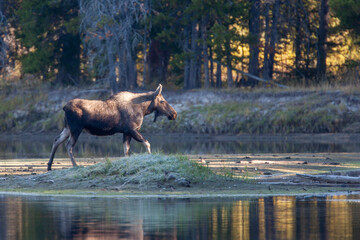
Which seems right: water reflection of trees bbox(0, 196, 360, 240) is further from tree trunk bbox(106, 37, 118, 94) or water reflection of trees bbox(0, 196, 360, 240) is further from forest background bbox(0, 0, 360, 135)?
tree trunk bbox(106, 37, 118, 94)

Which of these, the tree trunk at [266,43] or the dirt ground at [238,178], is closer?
the dirt ground at [238,178]

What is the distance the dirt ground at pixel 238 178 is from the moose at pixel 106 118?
140 centimetres

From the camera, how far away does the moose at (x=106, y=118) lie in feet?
68.0

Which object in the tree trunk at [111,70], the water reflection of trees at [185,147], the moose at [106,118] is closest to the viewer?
the moose at [106,118]

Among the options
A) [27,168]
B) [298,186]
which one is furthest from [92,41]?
[298,186]

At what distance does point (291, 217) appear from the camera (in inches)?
500

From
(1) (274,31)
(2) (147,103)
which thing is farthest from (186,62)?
(2) (147,103)

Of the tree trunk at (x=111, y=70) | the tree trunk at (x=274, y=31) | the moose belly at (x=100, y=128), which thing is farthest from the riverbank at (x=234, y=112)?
the moose belly at (x=100, y=128)

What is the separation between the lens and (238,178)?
58.7ft

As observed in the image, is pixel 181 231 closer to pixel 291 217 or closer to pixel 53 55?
pixel 291 217

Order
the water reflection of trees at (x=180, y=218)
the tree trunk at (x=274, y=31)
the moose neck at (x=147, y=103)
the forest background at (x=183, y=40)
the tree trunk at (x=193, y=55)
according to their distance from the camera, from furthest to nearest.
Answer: the tree trunk at (x=274, y=31), the tree trunk at (x=193, y=55), the forest background at (x=183, y=40), the moose neck at (x=147, y=103), the water reflection of trees at (x=180, y=218)

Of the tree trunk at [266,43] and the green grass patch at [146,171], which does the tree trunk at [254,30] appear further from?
the green grass patch at [146,171]

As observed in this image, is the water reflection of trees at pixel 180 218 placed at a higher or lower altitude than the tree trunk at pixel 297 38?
lower

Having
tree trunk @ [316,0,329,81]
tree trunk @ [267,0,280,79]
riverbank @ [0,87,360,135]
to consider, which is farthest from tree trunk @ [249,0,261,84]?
tree trunk @ [316,0,329,81]
